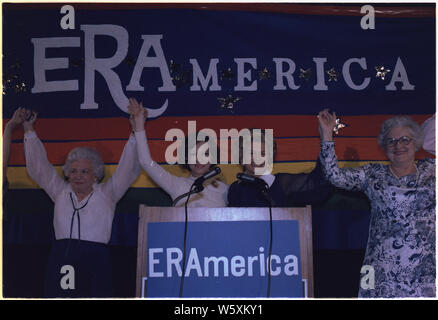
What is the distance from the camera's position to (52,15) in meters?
3.46

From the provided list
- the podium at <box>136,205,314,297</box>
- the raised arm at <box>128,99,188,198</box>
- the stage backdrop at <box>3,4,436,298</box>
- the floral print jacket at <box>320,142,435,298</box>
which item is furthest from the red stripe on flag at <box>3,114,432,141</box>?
the podium at <box>136,205,314,297</box>

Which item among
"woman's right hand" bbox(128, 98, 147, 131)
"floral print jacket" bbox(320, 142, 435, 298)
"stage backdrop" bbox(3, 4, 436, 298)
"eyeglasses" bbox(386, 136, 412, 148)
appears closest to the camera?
"floral print jacket" bbox(320, 142, 435, 298)

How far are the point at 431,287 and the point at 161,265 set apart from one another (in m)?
1.43

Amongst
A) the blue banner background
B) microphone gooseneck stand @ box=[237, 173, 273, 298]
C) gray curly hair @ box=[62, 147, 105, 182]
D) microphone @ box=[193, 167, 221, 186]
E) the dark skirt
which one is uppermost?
the blue banner background

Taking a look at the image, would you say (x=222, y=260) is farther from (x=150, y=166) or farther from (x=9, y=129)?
(x=9, y=129)

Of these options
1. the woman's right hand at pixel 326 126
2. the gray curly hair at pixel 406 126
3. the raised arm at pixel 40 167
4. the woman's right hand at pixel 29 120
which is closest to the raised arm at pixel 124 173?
the raised arm at pixel 40 167

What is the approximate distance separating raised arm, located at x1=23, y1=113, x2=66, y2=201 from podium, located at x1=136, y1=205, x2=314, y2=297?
0.92m

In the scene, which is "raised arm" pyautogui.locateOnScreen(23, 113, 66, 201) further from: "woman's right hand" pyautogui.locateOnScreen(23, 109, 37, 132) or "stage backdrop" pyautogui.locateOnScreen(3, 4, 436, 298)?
"stage backdrop" pyautogui.locateOnScreen(3, 4, 436, 298)

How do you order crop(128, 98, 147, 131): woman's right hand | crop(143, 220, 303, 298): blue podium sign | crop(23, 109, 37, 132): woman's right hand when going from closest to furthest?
crop(143, 220, 303, 298): blue podium sign < crop(128, 98, 147, 131): woman's right hand < crop(23, 109, 37, 132): woman's right hand

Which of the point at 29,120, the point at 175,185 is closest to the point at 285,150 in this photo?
the point at 175,185

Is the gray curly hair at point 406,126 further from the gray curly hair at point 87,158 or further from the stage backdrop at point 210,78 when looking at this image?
the gray curly hair at point 87,158

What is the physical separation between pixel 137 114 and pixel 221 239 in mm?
1069

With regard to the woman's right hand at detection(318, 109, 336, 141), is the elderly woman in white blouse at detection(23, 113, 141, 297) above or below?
below

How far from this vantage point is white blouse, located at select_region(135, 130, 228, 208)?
313 centimetres
